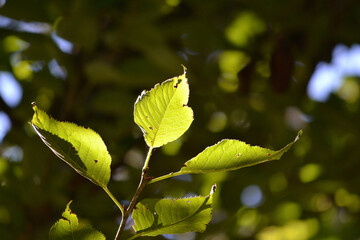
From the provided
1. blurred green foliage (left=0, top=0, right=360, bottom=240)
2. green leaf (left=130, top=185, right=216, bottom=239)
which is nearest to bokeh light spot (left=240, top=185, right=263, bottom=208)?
blurred green foliage (left=0, top=0, right=360, bottom=240)

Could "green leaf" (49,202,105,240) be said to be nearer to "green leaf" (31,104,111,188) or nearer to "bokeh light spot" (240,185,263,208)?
"green leaf" (31,104,111,188)

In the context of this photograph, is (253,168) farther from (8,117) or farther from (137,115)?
(137,115)

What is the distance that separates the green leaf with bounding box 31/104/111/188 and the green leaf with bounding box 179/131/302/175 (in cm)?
6

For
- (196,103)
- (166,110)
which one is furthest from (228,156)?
(196,103)

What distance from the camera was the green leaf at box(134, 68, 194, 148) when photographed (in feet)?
1.12

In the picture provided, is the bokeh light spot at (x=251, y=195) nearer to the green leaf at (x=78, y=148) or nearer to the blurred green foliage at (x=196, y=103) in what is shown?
the blurred green foliage at (x=196, y=103)

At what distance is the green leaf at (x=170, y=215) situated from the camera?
0.33 metres

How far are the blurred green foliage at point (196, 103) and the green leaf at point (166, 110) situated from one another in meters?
0.53

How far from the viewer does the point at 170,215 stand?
0.33m

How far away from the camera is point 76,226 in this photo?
0.32 metres

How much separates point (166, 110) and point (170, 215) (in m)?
0.08

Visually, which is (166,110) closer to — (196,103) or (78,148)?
(78,148)

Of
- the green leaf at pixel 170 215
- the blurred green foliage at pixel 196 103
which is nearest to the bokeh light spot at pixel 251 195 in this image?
the blurred green foliage at pixel 196 103

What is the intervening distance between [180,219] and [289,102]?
82 cm
